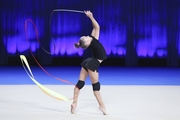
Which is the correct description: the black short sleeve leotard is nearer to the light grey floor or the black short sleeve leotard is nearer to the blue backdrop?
the light grey floor

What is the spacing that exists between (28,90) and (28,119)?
2.66 metres

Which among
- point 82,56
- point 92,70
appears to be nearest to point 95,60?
point 92,70

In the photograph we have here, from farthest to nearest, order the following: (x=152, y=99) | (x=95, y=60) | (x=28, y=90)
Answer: (x=28, y=90) → (x=152, y=99) → (x=95, y=60)

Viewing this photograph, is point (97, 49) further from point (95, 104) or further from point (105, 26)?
point (105, 26)

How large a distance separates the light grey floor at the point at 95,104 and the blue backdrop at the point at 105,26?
639cm

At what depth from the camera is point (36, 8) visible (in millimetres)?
13641

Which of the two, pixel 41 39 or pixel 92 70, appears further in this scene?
pixel 41 39

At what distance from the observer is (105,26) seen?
13711mm

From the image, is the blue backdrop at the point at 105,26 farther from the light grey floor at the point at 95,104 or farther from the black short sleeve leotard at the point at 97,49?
the black short sleeve leotard at the point at 97,49

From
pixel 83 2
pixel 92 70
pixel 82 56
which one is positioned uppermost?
pixel 83 2

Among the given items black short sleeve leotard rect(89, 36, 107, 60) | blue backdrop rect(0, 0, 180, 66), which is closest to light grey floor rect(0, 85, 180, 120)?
black short sleeve leotard rect(89, 36, 107, 60)

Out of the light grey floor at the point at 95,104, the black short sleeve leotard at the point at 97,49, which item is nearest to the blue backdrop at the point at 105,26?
the light grey floor at the point at 95,104

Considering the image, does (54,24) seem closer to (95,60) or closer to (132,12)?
(132,12)

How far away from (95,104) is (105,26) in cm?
846
